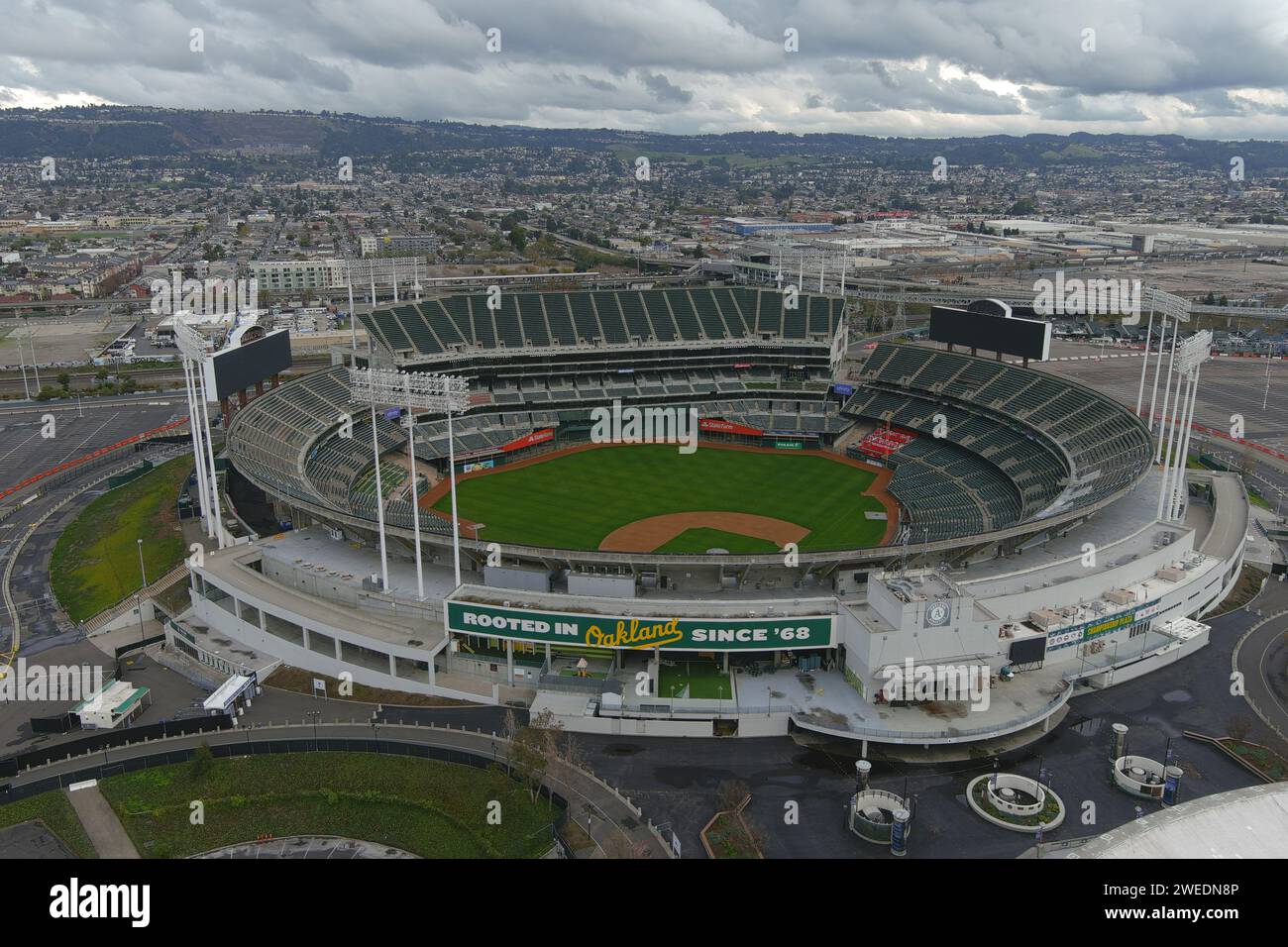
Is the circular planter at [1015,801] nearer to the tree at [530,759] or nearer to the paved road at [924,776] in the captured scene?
the paved road at [924,776]

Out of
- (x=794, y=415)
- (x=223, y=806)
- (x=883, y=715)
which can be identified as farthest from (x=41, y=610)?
(x=794, y=415)

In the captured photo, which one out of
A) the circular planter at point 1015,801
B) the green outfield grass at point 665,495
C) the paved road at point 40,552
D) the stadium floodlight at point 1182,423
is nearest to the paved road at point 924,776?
the circular planter at point 1015,801

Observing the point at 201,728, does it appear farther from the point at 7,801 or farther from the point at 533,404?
the point at 533,404

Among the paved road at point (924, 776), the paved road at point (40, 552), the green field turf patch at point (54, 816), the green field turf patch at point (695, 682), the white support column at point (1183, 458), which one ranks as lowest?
the paved road at point (924, 776)

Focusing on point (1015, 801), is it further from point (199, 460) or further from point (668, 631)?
point (199, 460)

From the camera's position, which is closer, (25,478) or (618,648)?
(618,648)

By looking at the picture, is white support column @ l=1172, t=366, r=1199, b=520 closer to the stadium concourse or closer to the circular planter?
the stadium concourse
